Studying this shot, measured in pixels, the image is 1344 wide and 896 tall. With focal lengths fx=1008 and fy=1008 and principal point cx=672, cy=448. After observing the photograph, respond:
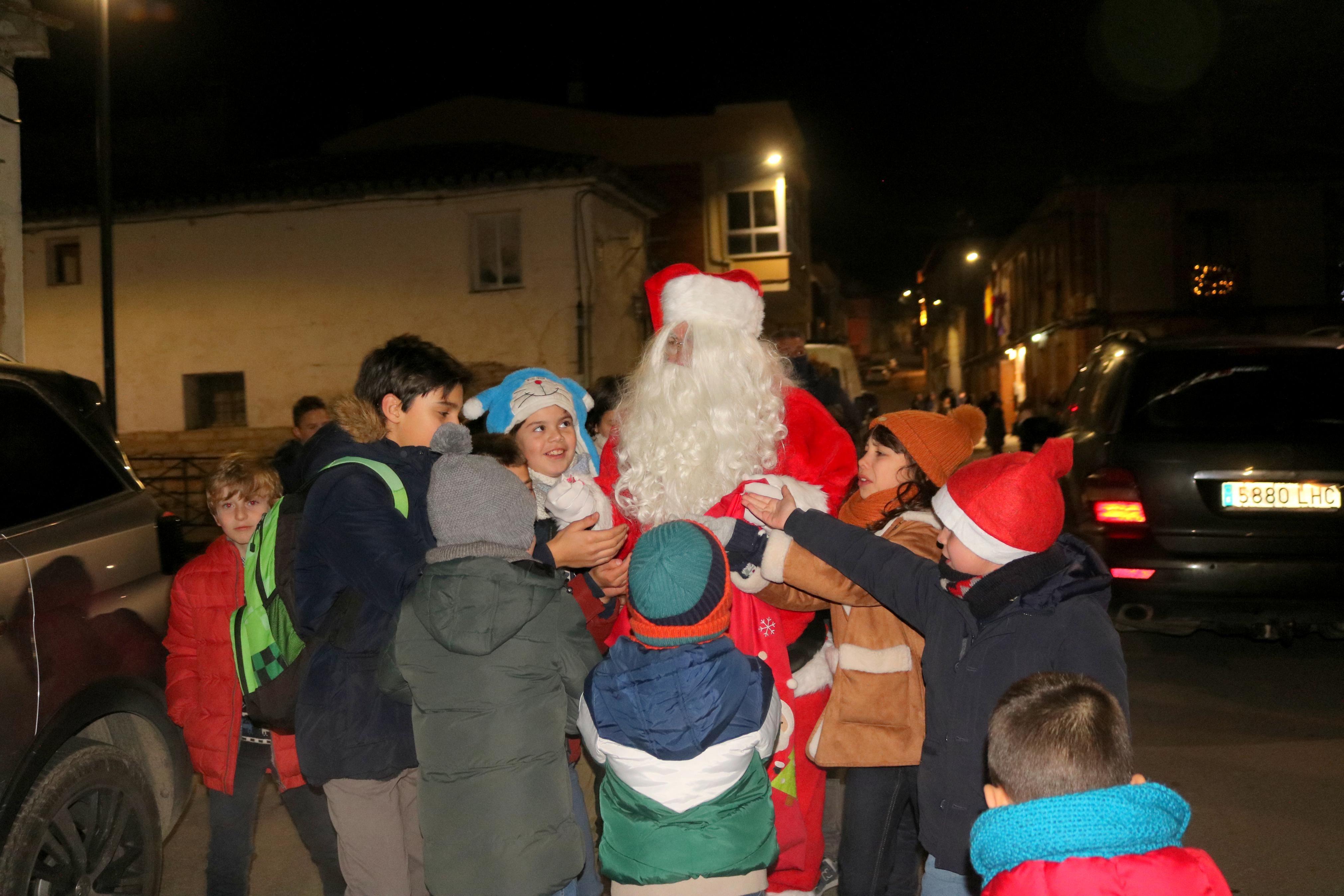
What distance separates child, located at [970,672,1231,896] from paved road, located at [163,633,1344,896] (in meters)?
2.60

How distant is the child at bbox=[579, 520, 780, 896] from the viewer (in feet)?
7.97

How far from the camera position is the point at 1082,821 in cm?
Answer: 167

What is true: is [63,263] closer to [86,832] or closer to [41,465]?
[41,465]

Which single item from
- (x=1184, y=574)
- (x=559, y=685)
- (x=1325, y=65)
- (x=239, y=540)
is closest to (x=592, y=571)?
(x=559, y=685)

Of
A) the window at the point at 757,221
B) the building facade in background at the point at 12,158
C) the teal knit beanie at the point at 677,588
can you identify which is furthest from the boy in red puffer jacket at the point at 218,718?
the window at the point at 757,221

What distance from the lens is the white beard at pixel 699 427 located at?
296 centimetres

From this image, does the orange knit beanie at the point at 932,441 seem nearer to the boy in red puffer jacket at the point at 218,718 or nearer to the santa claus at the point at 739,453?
the santa claus at the point at 739,453

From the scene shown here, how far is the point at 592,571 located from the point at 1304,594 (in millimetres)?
4758

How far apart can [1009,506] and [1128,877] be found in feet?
3.05

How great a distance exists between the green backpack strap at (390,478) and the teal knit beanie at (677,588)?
0.78 m

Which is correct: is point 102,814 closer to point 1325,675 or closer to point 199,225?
point 1325,675

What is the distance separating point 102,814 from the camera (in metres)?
3.17

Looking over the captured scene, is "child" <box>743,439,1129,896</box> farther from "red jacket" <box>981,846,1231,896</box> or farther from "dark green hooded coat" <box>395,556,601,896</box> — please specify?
"dark green hooded coat" <box>395,556,601,896</box>

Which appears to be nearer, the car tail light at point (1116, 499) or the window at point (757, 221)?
the car tail light at point (1116, 499)
